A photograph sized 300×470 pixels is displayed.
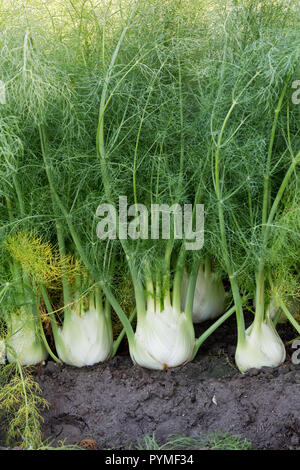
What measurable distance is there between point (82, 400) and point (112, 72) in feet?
5.61

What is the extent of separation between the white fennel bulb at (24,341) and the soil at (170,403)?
10 cm

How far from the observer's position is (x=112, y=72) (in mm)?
2943

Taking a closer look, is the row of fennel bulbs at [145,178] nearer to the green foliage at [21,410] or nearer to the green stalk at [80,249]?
the green stalk at [80,249]

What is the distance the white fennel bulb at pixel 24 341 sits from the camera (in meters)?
3.22

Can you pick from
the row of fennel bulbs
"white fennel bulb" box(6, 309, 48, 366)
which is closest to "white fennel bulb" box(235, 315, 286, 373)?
the row of fennel bulbs

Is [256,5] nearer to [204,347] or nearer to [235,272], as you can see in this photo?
[235,272]

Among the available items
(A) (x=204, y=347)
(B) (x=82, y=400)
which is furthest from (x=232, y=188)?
(B) (x=82, y=400)

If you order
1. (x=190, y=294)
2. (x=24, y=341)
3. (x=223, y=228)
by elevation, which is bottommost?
(x=24, y=341)

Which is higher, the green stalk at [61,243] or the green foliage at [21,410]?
the green stalk at [61,243]

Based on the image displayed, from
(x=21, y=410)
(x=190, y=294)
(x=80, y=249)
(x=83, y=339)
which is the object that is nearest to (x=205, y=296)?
(x=190, y=294)

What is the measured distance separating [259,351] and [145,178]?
115 centimetres

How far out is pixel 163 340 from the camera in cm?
309

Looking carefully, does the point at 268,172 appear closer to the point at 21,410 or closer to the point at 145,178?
the point at 145,178

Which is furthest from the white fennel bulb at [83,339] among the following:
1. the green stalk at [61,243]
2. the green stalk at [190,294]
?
the green stalk at [190,294]
